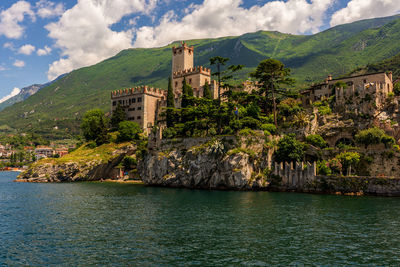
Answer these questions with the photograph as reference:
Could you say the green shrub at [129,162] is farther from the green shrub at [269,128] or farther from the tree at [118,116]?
the green shrub at [269,128]

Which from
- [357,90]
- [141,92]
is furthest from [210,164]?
[141,92]

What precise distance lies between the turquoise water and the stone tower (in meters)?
62.6

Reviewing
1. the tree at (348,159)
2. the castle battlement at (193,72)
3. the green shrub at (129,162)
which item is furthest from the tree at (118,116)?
the tree at (348,159)

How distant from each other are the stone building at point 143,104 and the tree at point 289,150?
43.6m

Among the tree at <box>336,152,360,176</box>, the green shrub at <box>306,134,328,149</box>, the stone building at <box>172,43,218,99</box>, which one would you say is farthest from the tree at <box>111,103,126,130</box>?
the tree at <box>336,152,360,176</box>

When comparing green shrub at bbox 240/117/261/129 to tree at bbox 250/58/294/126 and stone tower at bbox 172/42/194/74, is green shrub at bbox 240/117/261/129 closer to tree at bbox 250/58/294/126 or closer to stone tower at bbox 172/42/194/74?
tree at bbox 250/58/294/126

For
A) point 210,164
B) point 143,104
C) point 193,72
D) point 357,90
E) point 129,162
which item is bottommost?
point 210,164

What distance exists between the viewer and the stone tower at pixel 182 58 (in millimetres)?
99250

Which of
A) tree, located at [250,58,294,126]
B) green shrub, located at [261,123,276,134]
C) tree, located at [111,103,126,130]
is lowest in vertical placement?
green shrub, located at [261,123,276,134]

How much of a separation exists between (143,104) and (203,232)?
228 ft

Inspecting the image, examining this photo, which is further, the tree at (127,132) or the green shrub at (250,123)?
the tree at (127,132)

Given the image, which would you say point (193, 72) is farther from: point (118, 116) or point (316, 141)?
point (316, 141)

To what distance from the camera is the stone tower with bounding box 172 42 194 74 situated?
99.2 meters

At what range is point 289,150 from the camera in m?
56.5
